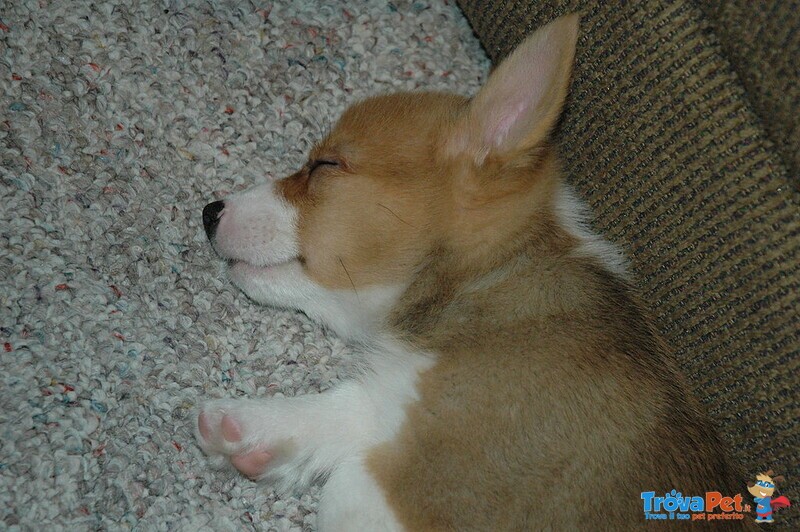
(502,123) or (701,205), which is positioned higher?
(701,205)

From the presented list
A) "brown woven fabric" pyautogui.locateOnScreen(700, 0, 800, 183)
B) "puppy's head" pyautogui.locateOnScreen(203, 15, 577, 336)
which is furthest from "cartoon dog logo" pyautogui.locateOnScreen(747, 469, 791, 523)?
"puppy's head" pyautogui.locateOnScreen(203, 15, 577, 336)

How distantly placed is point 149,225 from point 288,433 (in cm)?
83

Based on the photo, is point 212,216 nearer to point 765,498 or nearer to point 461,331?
point 461,331

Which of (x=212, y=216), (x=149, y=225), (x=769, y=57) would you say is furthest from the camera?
(x=149, y=225)

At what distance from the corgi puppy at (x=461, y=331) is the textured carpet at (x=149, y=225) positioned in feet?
0.50

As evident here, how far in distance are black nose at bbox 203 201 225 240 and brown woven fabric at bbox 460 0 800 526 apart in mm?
1123

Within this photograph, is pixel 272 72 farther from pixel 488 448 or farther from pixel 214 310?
pixel 488 448

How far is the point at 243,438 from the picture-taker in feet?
6.82

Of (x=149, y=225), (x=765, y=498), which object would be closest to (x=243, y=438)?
(x=149, y=225)

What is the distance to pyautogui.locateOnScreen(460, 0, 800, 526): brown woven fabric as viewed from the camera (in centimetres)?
188

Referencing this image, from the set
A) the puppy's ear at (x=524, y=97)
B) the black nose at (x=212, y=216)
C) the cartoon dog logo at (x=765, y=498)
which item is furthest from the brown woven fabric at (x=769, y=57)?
the black nose at (x=212, y=216)

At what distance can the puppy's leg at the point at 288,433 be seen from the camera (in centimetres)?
208

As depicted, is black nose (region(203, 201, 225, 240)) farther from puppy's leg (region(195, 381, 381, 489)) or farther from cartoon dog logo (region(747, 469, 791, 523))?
cartoon dog logo (region(747, 469, 791, 523))

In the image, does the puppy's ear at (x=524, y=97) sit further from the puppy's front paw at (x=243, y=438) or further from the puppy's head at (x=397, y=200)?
the puppy's front paw at (x=243, y=438)
